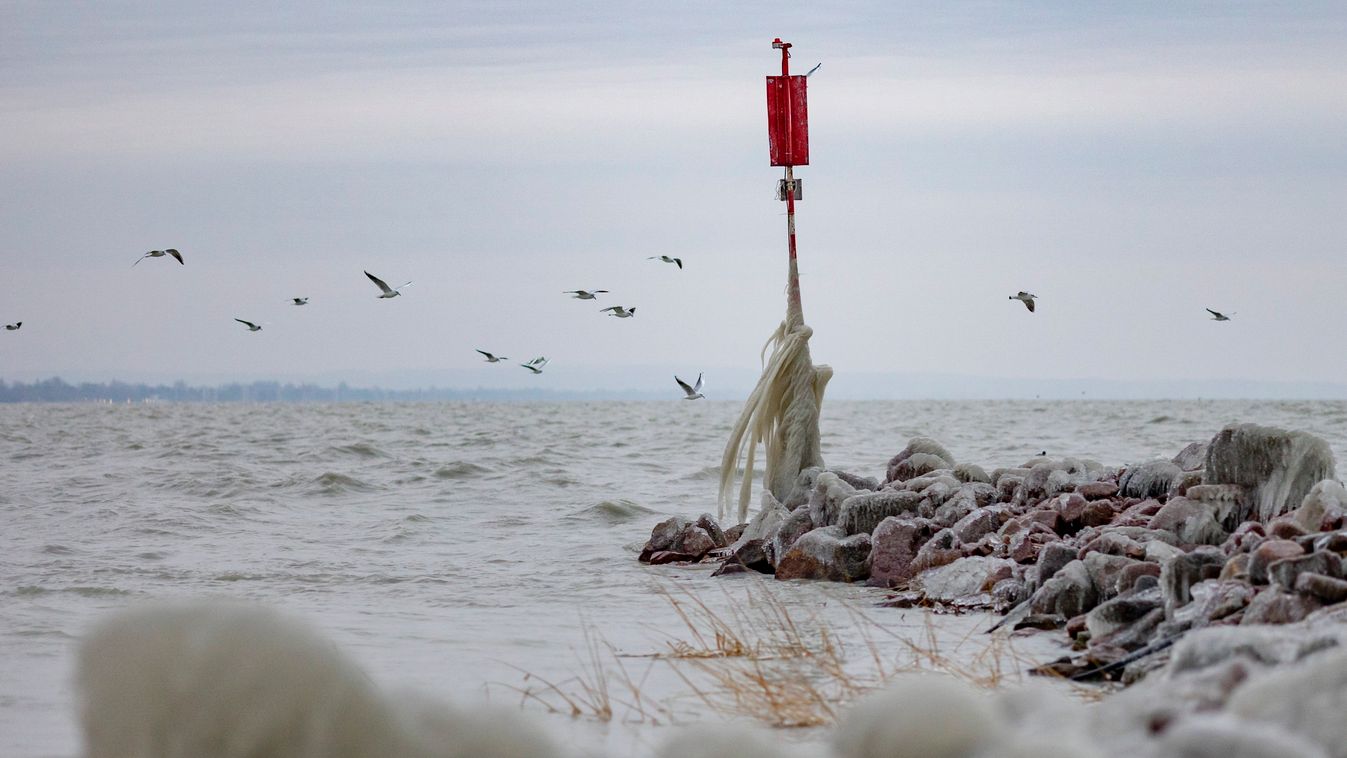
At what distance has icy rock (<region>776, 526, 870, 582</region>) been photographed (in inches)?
335

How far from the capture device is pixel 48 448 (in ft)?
86.6

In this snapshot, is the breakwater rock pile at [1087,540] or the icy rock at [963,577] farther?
the icy rock at [963,577]

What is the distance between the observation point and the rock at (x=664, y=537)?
32.8 ft

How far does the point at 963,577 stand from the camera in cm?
753

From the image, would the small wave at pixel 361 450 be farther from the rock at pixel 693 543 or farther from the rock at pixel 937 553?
the rock at pixel 937 553

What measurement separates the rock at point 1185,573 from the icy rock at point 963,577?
1848mm

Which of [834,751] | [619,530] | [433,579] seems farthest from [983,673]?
[619,530]

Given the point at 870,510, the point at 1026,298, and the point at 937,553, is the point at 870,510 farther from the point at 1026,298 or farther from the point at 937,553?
the point at 1026,298

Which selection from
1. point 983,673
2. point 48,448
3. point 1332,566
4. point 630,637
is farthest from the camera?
point 48,448

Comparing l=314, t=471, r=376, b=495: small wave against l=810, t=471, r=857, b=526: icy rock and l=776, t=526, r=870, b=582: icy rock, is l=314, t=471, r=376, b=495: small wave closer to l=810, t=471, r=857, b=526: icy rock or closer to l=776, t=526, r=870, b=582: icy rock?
l=810, t=471, r=857, b=526: icy rock

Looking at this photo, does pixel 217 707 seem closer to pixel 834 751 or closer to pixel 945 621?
pixel 834 751

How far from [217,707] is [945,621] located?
5152 millimetres

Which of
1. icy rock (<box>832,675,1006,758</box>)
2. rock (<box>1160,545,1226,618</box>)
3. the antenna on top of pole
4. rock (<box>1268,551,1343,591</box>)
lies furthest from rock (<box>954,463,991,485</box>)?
icy rock (<box>832,675,1006,758</box>)

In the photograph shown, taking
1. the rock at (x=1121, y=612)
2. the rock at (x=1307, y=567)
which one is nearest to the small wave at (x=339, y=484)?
the rock at (x=1121, y=612)
